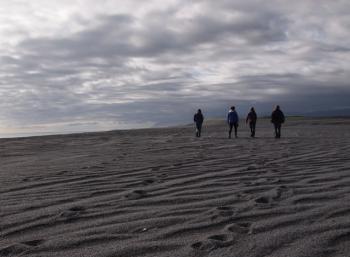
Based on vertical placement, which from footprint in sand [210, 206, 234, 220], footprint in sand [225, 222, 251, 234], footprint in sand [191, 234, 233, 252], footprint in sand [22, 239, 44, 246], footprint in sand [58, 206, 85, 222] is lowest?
footprint in sand [191, 234, 233, 252]

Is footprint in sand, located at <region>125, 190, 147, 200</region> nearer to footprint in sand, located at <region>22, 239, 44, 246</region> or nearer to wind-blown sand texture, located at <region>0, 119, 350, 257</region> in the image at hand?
wind-blown sand texture, located at <region>0, 119, 350, 257</region>

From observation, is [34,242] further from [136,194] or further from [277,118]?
[277,118]

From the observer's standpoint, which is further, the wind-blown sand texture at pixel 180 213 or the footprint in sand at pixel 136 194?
the footprint in sand at pixel 136 194

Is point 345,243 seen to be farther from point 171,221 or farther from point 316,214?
point 171,221

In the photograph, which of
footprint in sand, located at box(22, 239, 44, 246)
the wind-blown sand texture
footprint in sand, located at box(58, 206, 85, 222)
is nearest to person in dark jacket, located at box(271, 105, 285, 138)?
the wind-blown sand texture

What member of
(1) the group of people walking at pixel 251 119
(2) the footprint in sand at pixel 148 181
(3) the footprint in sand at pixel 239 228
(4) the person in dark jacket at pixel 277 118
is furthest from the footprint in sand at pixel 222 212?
(4) the person in dark jacket at pixel 277 118

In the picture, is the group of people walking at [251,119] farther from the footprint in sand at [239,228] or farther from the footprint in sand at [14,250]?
the footprint in sand at [14,250]

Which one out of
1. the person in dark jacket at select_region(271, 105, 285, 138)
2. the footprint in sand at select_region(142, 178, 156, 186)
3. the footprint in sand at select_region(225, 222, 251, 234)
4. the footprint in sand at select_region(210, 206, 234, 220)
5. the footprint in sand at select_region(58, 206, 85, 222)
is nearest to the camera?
the footprint in sand at select_region(225, 222, 251, 234)

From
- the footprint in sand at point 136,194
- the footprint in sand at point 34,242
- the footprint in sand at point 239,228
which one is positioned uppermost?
the footprint in sand at point 136,194

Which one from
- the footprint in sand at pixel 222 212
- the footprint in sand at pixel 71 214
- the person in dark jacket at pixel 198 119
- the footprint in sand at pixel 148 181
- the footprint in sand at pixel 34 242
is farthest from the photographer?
the person in dark jacket at pixel 198 119

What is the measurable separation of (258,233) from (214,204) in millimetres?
1429

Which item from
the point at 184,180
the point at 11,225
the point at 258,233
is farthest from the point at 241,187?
the point at 11,225

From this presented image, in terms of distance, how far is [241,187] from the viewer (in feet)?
24.2

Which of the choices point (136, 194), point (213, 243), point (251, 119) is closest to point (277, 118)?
point (251, 119)
